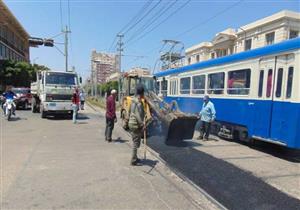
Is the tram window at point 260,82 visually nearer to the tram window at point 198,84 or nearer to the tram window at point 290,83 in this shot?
the tram window at point 290,83

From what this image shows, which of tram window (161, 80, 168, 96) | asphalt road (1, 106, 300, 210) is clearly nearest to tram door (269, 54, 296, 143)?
asphalt road (1, 106, 300, 210)

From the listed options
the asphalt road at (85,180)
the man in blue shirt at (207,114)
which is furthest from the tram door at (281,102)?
the asphalt road at (85,180)

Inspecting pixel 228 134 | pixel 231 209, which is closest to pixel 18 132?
pixel 228 134

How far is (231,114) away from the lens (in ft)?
36.7

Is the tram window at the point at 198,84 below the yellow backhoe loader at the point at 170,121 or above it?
above

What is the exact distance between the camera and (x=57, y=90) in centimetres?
1827

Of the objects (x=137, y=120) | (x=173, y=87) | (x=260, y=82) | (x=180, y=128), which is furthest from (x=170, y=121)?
(x=173, y=87)

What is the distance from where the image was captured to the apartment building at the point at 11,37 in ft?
182

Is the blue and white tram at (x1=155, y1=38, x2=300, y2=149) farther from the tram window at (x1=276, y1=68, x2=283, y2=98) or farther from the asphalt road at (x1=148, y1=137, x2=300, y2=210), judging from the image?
the asphalt road at (x1=148, y1=137, x2=300, y2=210)

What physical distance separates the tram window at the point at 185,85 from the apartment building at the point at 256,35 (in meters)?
18.2

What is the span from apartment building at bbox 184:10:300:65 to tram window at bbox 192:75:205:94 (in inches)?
759

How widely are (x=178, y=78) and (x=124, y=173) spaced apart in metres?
10.8

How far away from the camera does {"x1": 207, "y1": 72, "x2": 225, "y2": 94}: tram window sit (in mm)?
12102

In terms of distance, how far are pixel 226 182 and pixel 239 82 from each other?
542cm
